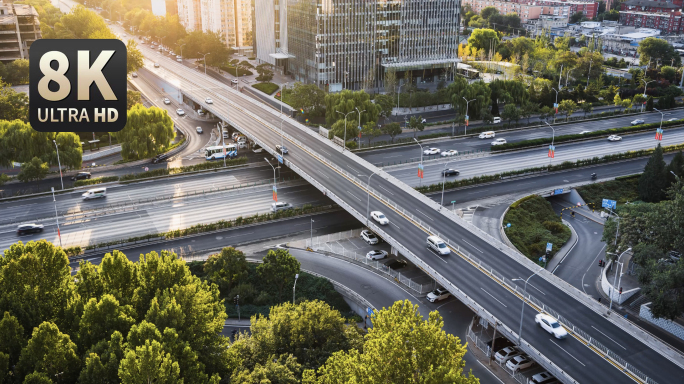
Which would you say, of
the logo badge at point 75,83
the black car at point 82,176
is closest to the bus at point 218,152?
the black car at point 82,176

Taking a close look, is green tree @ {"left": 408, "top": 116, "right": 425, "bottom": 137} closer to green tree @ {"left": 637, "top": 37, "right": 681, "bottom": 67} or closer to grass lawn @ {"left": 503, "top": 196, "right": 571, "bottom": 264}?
grass lawn @ {"left": 503, "top": 196, "right": 571, "bottom": 264}

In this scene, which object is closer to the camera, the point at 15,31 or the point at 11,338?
the point at 11,338

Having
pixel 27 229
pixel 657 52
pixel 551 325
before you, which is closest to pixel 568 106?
pixel 657 52

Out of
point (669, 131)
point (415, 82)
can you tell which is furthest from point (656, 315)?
point (415, 82)

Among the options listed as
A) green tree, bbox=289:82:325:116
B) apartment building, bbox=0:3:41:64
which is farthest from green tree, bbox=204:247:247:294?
apartment building, bbox=0:3:41:64

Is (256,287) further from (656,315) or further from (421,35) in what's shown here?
(421,35)

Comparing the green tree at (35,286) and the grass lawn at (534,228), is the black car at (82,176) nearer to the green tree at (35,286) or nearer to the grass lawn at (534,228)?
the green tree at (35,286)

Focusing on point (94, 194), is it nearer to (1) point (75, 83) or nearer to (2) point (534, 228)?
(2) point (534, 228)
